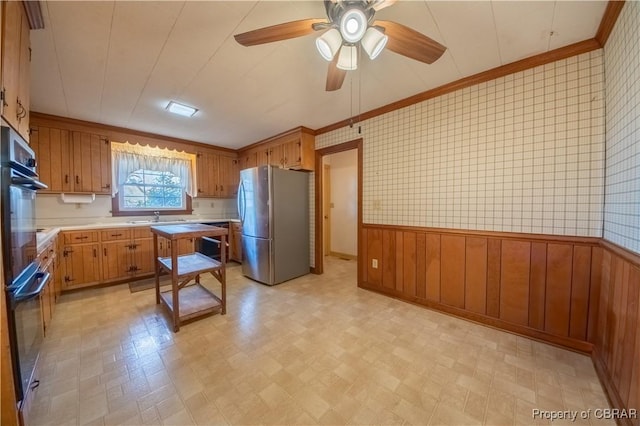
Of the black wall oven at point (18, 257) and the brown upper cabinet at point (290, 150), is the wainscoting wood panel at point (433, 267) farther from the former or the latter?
the black wall oven at point (18, 257)

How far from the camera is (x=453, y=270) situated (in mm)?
2438

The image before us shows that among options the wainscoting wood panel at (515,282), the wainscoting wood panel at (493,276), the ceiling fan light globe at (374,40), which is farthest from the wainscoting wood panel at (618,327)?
the ceiling fan light globe at (374,40)

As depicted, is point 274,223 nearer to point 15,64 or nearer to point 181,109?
point 181,109

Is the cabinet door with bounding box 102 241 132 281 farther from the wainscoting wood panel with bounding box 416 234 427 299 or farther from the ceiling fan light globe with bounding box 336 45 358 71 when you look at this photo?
the wainscoting wood panel with bounding box 416 234 427 299

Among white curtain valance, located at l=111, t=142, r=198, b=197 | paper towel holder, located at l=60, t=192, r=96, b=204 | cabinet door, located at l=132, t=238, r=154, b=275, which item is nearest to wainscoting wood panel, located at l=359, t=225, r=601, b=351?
cabinet door, located at l=132, t=238, r=154, b=275

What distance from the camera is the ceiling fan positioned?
1.27m

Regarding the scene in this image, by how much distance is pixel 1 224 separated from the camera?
102 cm

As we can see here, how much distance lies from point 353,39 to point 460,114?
5.16 feet

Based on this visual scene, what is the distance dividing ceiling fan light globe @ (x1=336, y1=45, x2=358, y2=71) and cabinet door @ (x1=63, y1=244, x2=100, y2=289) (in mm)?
3858

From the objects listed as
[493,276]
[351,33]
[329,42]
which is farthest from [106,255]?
[493,276]

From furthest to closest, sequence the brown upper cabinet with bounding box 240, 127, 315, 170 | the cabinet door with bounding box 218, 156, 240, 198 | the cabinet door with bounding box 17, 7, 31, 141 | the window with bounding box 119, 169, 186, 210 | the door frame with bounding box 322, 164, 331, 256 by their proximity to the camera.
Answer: the door frame with bounding box 322, 164, 331, 256
the cabinet door with bounding box 218, 156, 240, 198
the window with bounding box 119, 169, 186, 210
the brown upper cabinet with bounding box 240, 127, 315, 170
the cabinet door with bounding box 17, 7, 31, 141

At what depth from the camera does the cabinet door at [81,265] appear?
300 cm

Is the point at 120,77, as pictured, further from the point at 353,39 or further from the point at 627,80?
the point at 627,80

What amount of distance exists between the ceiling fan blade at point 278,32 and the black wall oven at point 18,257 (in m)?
1.20
